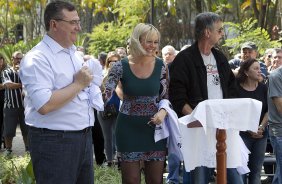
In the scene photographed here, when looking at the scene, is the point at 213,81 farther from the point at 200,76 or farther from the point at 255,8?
the point at 255,8

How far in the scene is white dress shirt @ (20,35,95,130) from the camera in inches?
170

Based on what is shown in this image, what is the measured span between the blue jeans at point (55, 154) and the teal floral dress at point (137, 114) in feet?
4.02

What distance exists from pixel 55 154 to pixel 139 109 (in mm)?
1477

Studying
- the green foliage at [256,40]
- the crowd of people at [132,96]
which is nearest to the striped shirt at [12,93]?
the crowd of people at [132,96]

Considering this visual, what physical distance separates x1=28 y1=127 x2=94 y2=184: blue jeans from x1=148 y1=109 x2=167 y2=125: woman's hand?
1229mm

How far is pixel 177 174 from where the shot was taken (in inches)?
342

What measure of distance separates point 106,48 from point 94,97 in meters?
20.1

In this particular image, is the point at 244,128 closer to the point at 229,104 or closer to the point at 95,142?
the point at 229,104

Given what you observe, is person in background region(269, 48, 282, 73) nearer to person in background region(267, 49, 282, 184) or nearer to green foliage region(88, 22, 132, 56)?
person in background region(267, 49, 282, 184)

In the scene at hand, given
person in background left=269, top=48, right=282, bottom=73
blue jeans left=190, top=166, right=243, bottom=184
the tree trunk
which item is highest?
the tree trunk

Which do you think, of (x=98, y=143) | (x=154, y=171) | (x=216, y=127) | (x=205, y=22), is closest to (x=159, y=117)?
(x=154, y=171)

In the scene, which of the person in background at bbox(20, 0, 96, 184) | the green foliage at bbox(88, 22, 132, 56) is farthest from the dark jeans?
the green foliage at bbox(88, 22, 132, 56)

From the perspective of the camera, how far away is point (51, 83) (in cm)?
438

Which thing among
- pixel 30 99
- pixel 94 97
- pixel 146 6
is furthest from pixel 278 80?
pixel 146 6
